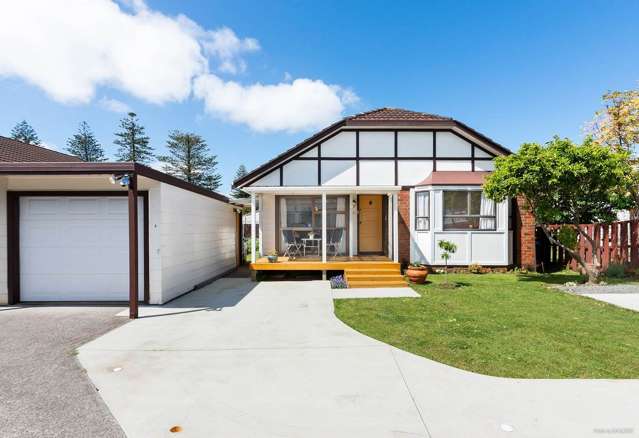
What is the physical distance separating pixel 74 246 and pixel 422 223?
399 inches

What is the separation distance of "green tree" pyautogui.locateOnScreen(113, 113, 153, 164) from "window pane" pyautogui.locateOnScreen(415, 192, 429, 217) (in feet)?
130

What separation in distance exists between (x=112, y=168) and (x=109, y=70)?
32.6ft

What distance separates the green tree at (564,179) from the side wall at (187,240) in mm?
8746

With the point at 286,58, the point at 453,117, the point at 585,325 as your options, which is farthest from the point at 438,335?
the point at 286,58

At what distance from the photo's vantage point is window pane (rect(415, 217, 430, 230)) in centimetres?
1067

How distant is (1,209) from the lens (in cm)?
689

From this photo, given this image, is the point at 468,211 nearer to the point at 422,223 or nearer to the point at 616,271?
the point at 422,223

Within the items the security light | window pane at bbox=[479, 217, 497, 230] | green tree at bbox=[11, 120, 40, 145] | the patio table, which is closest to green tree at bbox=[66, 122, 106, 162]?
green tree at bbox=[11, 120, 40, 145]

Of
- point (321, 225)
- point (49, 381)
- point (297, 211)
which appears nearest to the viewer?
point (49, 381)

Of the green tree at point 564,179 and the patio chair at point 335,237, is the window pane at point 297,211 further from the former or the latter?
the green tree at point 564,179

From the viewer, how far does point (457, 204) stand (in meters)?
10.6

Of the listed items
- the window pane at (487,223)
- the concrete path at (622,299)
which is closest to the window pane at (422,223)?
the window pane at (487,223)

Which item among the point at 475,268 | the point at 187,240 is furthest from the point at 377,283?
the point at 187,240

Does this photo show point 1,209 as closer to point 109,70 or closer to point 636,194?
point 109,70
